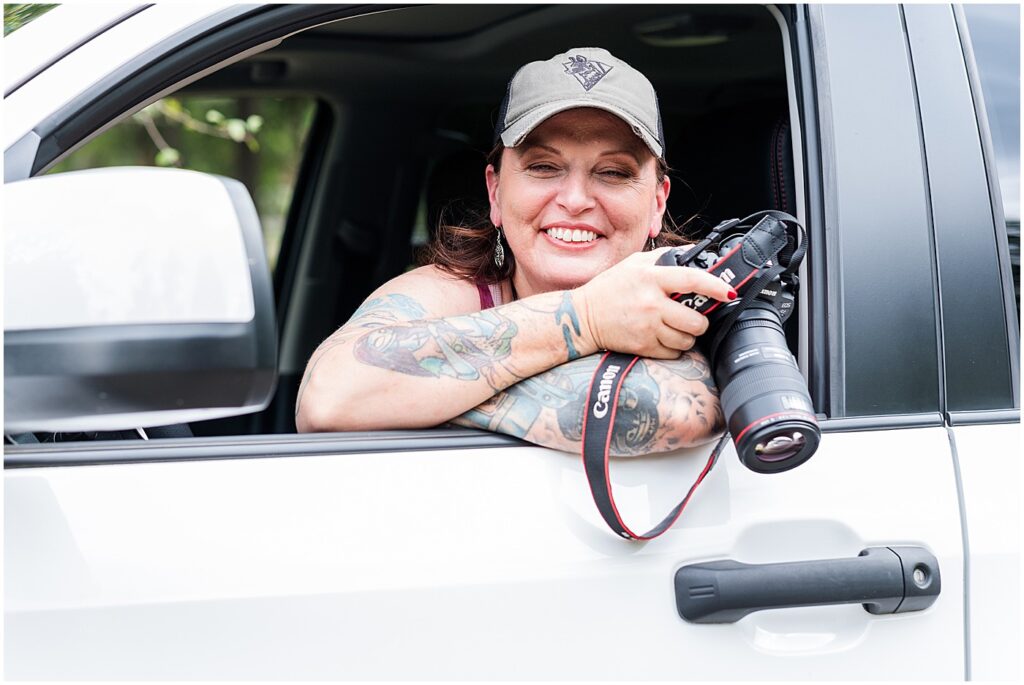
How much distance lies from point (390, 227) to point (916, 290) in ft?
6.86

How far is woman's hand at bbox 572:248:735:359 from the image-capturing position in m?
1.44

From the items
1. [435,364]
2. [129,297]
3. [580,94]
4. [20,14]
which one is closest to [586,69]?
[580,94]

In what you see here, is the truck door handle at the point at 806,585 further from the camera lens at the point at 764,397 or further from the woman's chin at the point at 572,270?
the woman's chin at the point at 572,270

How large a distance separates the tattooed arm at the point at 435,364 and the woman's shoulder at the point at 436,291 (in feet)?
0.68

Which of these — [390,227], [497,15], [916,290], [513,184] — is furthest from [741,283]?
[390,227]

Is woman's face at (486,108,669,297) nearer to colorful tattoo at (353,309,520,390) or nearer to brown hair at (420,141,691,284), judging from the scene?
brown hair at (420,141,691,284)

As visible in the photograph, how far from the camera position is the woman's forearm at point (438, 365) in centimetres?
148

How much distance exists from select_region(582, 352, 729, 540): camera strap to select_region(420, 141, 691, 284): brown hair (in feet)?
2.15

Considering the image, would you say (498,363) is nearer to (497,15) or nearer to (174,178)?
(174,178)

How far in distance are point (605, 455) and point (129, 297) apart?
62 centimetres

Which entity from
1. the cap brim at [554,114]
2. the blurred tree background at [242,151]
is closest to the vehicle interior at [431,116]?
the cap brim at [554,114]

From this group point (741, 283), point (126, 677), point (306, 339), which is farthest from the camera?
point (306, 339)

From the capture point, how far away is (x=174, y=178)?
1.14 metres

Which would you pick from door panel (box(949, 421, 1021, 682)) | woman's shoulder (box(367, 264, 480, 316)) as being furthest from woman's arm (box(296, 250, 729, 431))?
door panel (box(949, 421, 1021, 682))
